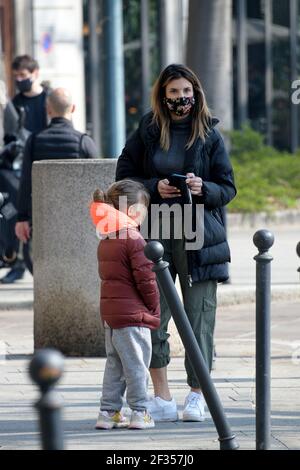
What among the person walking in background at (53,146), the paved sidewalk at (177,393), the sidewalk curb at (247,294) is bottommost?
the paved sidewalk at (177,393)

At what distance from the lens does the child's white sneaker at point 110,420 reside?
6547 mm

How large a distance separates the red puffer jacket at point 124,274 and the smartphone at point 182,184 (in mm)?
334

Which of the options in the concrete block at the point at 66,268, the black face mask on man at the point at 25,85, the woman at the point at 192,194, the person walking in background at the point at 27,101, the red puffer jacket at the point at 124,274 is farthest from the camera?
the black face mask on man at the point at 25,85

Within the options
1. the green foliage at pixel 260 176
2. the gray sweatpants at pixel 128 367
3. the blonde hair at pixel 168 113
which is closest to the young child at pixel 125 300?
the gray sweatpants at pixel 128 367

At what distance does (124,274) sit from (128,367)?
1.44 ft

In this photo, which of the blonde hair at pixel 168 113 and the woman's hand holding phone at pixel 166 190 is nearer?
the woman's hand holding phone at pixel 166 190

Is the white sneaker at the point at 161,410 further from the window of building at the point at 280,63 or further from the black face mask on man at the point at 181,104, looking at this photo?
the window of building at the point at 280,63

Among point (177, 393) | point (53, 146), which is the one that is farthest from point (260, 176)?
point (177, 393)

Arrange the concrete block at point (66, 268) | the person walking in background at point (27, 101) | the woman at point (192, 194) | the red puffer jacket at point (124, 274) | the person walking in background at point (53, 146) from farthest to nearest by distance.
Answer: the person walking in background at point (27, 101) < the person walking in background at point (53, 146) < the concrete block at point (66, 268) < the woman at point (192, 194) < the red puffer jacket at point (124, 274)

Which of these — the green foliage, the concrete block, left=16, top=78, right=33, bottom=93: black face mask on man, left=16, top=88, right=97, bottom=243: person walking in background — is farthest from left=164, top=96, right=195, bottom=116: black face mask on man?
the green foliage

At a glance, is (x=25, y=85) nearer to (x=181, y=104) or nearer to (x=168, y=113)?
(x=168, y=113)

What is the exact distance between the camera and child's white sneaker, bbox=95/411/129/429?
21.5 feet

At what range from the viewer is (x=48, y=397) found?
11.7 feet

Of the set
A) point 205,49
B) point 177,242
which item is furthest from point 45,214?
point 205,49
